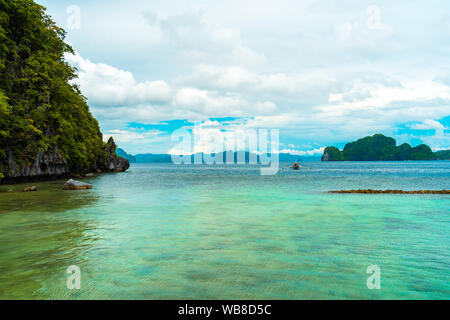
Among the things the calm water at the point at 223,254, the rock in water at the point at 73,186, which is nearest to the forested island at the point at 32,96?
the rock in water at the point at 73,186


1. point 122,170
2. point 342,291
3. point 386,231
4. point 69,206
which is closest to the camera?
point 342,291

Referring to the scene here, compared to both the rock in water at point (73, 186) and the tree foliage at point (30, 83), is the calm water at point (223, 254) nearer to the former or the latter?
the rock in water at point (73, 186)

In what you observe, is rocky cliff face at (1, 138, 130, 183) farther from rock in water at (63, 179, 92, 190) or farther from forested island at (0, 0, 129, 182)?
rock in water at (63, 179, 92, 190)

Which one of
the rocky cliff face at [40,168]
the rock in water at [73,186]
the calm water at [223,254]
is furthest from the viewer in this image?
the rocky cliff face at [40,168]

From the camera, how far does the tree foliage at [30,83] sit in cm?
3584

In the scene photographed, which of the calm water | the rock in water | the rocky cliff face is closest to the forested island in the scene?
the rocky cliff face

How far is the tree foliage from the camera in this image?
3584 cm

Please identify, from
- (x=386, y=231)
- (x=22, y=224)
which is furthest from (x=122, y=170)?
(x=386, y=231)

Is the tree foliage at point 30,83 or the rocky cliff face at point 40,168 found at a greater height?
the tree foliage at point 30,83

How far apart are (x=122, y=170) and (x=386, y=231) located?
10046 cm

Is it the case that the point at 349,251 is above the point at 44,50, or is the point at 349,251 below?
below

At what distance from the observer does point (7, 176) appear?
39.1m
